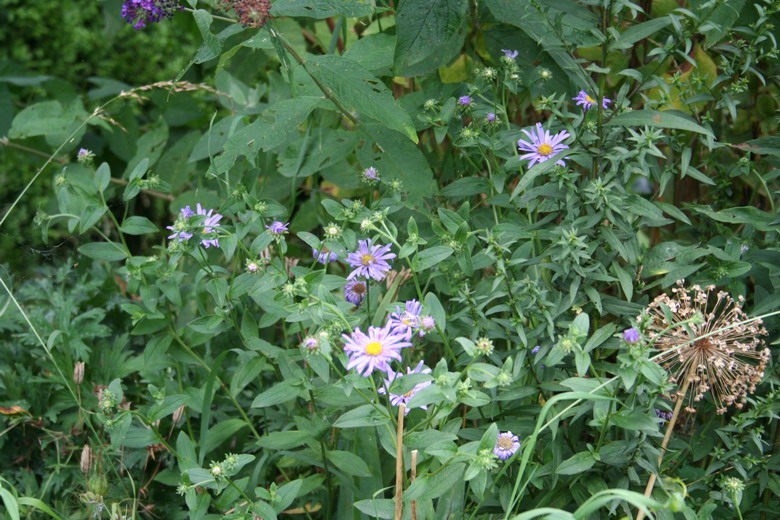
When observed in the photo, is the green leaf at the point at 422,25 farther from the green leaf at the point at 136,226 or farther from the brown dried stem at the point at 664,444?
the brown dried stem at the point at 664,444

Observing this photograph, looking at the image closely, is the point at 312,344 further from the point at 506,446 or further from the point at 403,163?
the point at 403,163

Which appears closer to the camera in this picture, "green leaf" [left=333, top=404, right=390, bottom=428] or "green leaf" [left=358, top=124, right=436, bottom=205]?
"green leaf" [left=333, top=404, right=390, bottom=428]

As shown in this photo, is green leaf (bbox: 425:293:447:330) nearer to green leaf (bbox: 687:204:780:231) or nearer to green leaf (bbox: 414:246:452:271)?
green leaf (bbox: 414:246:452:271)

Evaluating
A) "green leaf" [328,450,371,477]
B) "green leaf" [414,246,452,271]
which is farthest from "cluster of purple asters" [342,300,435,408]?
"green leaf" [328,450,371,477]

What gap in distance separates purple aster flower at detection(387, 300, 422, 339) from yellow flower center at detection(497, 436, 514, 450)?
0.68 feet

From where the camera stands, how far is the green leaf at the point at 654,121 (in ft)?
3.85

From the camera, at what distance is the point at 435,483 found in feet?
3.67

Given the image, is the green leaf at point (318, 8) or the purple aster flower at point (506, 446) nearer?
the purple aster flower at point (506, 446)

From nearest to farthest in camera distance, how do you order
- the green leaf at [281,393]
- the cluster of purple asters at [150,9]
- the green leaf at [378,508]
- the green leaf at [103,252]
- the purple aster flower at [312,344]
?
1. the purple aster flower at [312,344]
2. the green leaf at [378,508]
3. the green leaf at [281,393]
4. the cluster of purple asters at [150,9]
5. the green leaf at [103,252]

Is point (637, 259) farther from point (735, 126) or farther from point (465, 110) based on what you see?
point (735, 126)

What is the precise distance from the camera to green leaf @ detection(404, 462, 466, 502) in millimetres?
1094

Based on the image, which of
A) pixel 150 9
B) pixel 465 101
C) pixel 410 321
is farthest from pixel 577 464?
pixel 150 9

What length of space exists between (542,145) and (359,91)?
1.03 ft

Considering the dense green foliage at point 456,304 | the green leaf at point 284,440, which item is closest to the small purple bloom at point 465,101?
the dense green foliage at point 456,304
